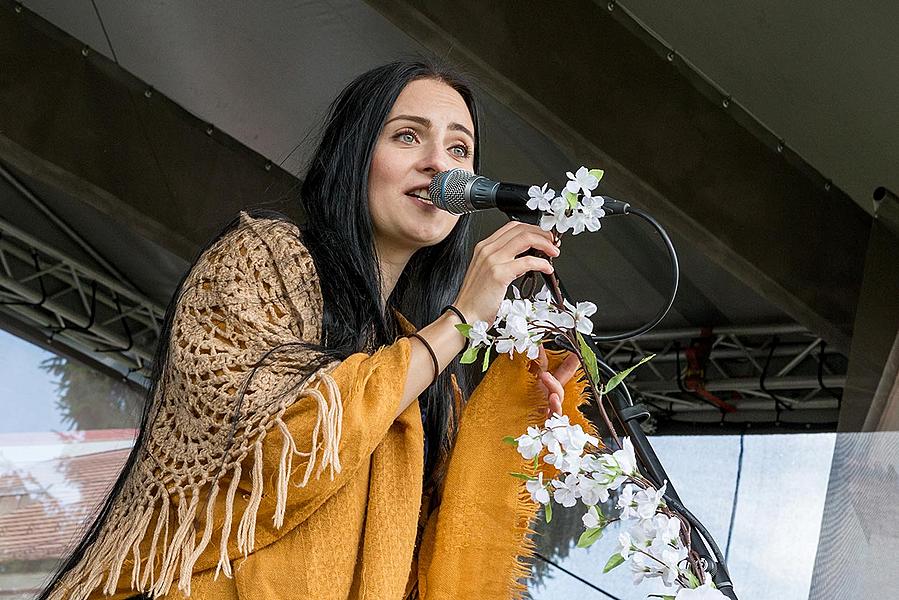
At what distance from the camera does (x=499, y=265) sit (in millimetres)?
1164

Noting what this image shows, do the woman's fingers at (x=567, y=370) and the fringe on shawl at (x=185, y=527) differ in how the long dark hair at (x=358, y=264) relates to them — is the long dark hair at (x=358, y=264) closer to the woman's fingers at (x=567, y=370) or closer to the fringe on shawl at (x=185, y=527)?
the fringe on shawl at (x=185, y=527)

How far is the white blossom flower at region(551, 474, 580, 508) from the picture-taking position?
0.89m

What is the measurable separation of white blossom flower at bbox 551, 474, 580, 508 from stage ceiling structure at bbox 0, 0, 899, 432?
1.89m

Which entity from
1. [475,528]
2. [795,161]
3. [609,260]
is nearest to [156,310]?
[609,260]

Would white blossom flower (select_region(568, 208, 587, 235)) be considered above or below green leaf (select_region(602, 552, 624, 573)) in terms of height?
above

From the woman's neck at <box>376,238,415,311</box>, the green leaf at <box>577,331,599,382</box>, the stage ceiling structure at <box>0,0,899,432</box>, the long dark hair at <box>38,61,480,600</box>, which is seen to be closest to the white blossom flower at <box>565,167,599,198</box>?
the green leaf at <box>577,331,599,382</box>

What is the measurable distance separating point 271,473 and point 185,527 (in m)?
0.11

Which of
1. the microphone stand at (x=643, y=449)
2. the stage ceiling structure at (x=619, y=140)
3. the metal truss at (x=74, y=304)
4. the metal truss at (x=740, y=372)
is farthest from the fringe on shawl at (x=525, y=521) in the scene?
the metal truss at (x=74, y=304)

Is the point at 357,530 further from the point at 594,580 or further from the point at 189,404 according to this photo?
the point at 594,580

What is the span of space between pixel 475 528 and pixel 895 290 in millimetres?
2635

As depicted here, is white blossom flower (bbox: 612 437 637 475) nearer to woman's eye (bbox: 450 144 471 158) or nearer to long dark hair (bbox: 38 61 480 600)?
long dark hair (bbox: 38 61 480 600)

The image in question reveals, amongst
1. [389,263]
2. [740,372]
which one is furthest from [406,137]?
[740,372]

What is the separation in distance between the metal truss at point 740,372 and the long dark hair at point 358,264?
320 centimetres

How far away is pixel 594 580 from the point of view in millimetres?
4723
